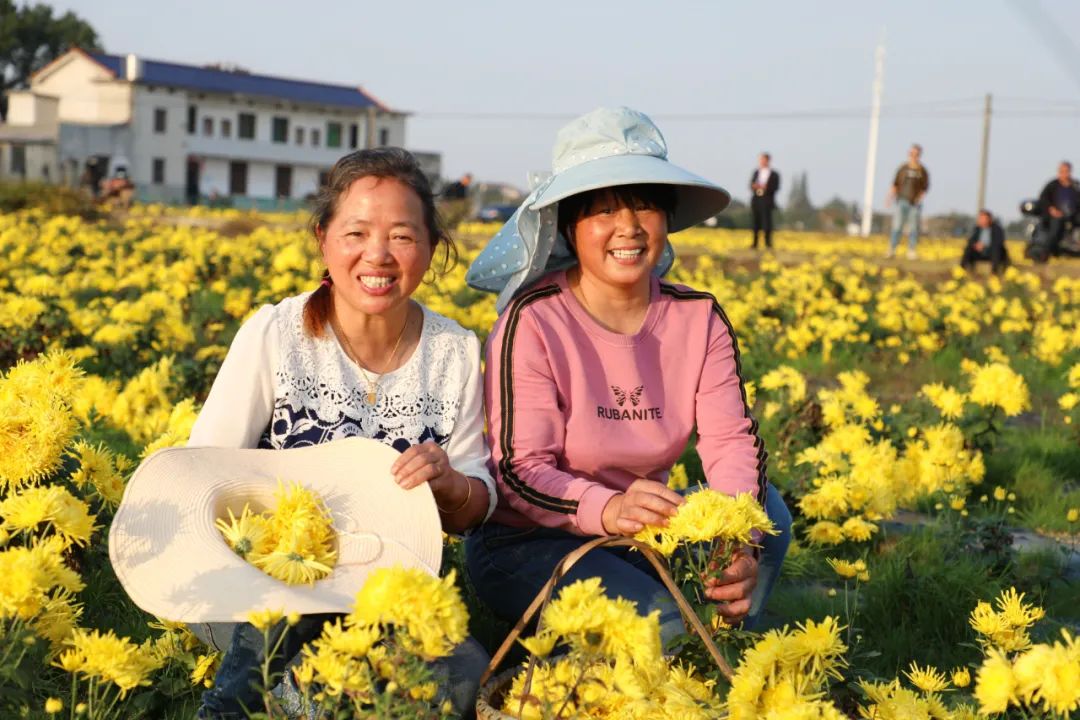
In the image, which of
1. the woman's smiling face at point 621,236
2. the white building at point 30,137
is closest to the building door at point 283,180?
the white building at point 30,137

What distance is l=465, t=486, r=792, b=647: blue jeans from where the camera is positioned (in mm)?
2792

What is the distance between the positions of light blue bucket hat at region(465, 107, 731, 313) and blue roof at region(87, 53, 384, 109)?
5863 cm

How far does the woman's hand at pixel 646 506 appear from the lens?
→ 7.98 feet

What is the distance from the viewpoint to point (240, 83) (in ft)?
208

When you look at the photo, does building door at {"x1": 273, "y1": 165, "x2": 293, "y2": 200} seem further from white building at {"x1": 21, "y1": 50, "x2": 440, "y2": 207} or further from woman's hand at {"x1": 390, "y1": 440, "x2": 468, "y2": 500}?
woman's hand at {"x1": 390, "y1": 440, "x2": 468, "y2": 500}

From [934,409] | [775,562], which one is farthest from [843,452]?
[775,562]

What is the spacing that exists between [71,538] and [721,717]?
1124 millimetres

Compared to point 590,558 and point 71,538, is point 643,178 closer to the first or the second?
point 590,558

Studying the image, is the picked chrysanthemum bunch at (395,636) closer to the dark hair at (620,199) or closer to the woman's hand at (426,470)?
the woman's hand at (426,470)

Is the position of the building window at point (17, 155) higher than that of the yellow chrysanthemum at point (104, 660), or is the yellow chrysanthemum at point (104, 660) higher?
the building window at point (17, 155)

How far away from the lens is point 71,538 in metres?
2.23

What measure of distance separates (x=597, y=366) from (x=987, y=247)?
12.8m

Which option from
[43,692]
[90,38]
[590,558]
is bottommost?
[43,692]

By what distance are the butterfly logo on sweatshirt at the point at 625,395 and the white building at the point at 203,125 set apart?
170ft
